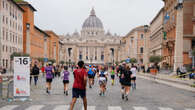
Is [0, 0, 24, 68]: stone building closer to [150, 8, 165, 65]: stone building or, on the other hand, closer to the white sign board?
[150, 8, 165, 65]: stone building

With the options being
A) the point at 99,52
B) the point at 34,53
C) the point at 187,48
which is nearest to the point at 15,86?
the point at 187,48

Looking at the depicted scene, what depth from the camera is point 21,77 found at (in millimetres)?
13047

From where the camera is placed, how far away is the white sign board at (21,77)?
42.7 ft

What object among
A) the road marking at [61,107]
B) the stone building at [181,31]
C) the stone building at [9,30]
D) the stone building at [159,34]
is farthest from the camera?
the stone building at [159,34]

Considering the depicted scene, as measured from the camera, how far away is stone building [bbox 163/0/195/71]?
3219 cm

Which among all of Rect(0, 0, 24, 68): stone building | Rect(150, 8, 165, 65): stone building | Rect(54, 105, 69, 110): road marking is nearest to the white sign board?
Rect(54, 105, 69, 110): road marking

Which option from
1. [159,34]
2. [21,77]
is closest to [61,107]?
[21,77]

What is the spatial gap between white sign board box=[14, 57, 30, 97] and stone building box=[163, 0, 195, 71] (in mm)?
22238

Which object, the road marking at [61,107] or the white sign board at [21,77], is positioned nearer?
the road marking at [61,107]

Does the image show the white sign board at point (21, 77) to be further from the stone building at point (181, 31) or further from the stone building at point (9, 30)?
the stone building at point (9, 30)

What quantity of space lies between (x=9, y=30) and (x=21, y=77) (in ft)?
138

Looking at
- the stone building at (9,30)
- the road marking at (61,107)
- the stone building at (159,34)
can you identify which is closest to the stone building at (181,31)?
the stone building at (159,34)

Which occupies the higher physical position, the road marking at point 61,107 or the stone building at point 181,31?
the stone building at point 181,31

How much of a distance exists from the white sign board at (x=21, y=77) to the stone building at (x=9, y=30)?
36470mm
